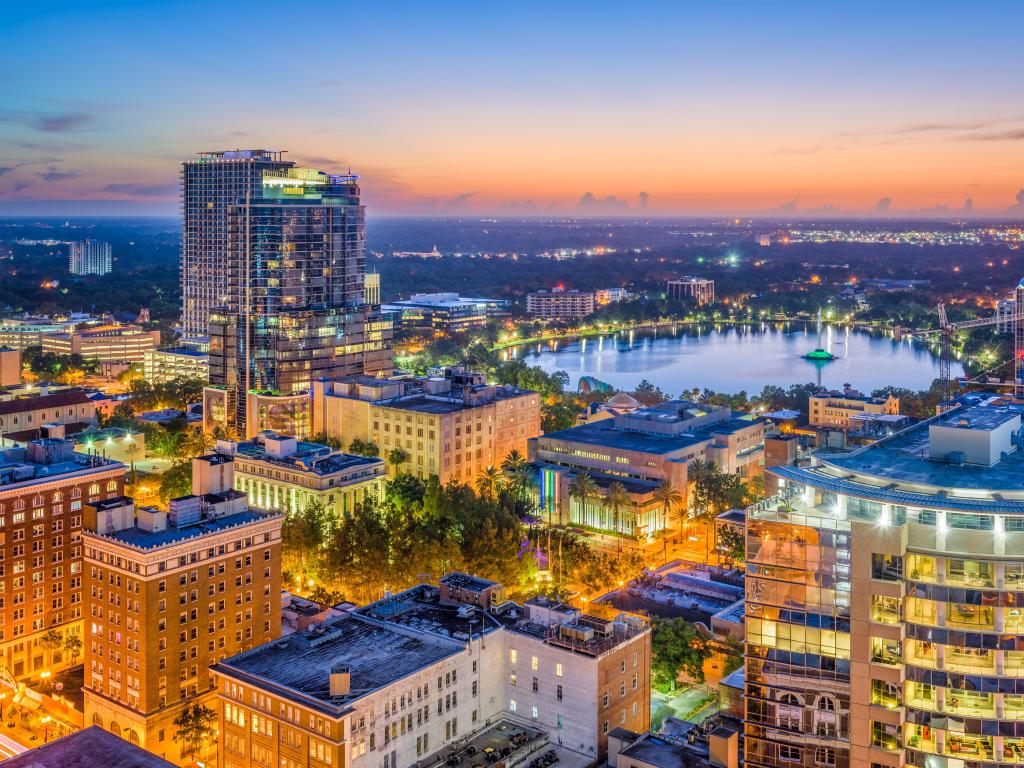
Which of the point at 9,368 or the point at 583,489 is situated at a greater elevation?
the point at 9,368

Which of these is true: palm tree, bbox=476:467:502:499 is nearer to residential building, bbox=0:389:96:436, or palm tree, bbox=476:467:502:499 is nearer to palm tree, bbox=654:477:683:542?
palm tree, bbox=654:477:683:542

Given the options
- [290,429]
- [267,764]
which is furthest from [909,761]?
[290,429]

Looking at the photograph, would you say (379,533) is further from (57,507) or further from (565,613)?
(565,613)

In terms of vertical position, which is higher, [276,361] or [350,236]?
[350,236]

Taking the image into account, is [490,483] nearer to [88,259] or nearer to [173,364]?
[173,364]

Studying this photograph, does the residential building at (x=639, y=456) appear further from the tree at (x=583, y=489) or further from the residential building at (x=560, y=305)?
the residential building at (x=560, y=305)

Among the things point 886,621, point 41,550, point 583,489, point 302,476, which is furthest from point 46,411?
point 886,621

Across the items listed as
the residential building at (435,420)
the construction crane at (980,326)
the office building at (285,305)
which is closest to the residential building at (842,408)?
the construction crane at (980,326)
